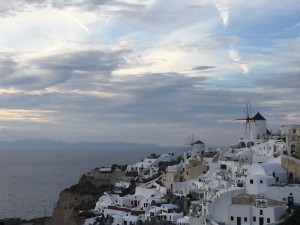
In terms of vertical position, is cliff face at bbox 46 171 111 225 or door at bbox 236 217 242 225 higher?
door at bbox 236 217 242 225

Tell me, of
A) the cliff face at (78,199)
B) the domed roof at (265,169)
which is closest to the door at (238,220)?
the domed roof at (265,169)

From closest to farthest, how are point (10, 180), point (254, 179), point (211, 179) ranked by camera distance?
1. point (254, 179)
2. point (211, 179)
3. point (10, 180)

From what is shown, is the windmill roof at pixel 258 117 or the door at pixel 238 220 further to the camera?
the windmill roof at pixel 258 117

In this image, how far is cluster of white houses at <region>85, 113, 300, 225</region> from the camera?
33.2 meters

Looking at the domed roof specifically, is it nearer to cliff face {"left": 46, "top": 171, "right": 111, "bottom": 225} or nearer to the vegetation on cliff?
the vegetation on cliff

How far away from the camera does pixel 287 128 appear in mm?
50438

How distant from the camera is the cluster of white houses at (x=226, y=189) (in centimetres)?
3316

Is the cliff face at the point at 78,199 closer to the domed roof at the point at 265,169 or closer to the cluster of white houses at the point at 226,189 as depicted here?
the cluster of white houses at the point at 226,189

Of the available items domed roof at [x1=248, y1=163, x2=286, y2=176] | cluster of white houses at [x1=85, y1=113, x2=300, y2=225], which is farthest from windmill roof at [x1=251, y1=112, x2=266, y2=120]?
domed roof at [x1=248, y1=163, x2=286, y2=176]

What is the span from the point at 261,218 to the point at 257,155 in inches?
472

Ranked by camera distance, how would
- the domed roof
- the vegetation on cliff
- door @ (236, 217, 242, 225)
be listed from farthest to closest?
1. the domed roof
2. door @ (236, 217, 242, 225)
3. the vegetation on cliff

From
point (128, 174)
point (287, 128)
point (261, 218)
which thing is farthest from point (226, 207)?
point (128, 174)

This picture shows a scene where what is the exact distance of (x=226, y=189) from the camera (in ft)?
117

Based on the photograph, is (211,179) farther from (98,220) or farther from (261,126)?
(261,126)
